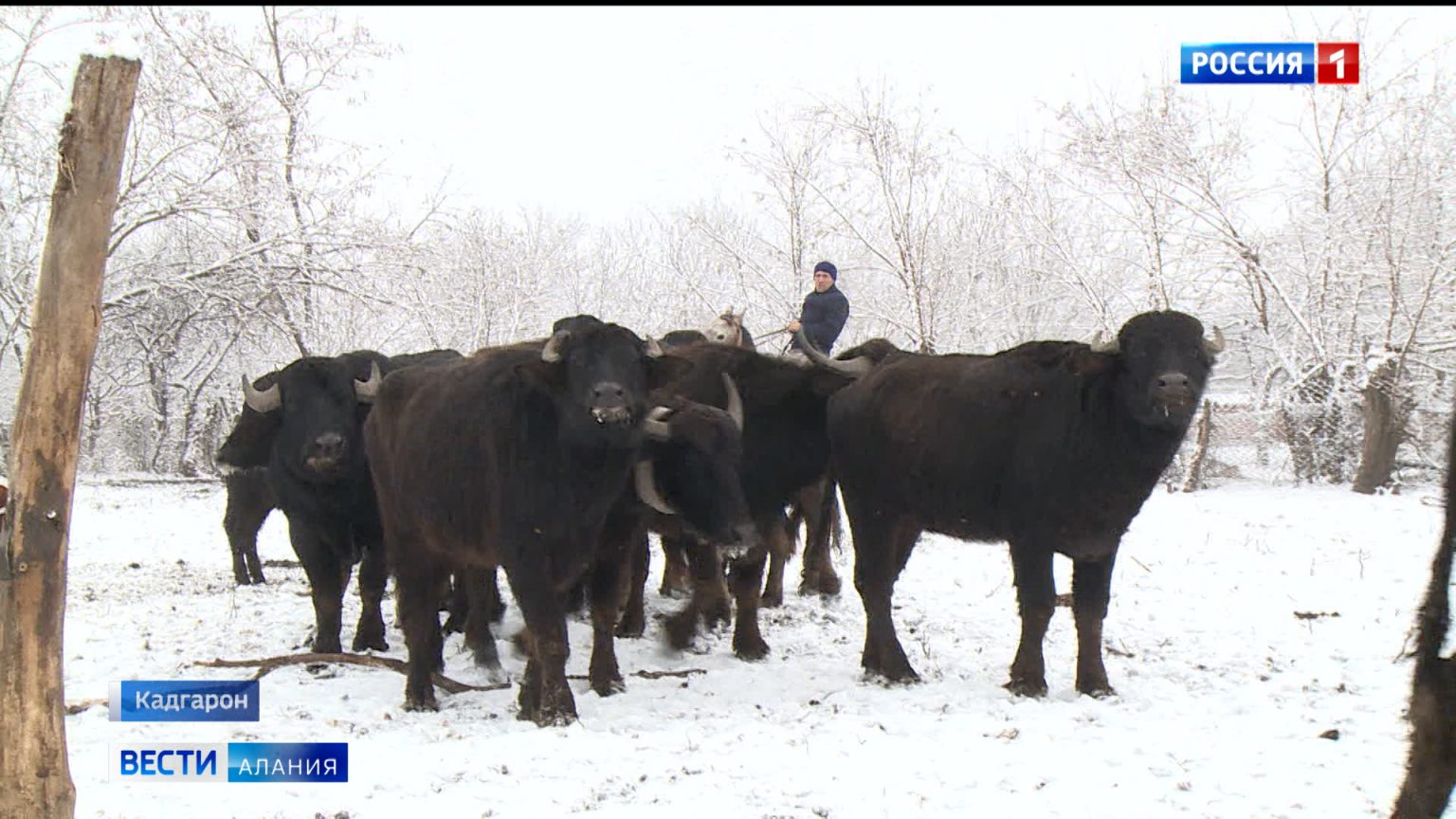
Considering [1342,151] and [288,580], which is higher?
[1342,151]

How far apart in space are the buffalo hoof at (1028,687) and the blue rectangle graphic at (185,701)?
4.65m

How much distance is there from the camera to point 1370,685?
297 inches

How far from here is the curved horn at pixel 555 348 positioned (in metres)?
7.05

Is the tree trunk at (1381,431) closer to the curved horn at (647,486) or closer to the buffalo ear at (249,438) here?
the curved horn at (647,486)

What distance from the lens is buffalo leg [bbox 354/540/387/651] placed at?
30.9ft

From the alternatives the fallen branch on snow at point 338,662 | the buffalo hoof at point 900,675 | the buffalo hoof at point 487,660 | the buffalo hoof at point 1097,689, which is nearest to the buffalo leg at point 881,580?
the buffalo hoof at point 900,675

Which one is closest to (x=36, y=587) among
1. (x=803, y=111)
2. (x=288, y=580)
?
(x=288, y=580)

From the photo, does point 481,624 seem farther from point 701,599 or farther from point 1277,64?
point 1277,64

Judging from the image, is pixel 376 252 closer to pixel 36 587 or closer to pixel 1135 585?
pixel 1135 585

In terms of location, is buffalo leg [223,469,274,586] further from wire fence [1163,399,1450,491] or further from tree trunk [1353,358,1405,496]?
tree trunk [1353,358,1405,496]

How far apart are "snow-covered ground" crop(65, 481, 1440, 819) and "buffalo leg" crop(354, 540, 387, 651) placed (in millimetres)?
281

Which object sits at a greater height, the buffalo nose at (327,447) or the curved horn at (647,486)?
the buffalo nose at (327,447)

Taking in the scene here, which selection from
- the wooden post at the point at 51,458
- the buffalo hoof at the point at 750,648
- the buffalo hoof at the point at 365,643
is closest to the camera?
the wooden post at the point at 51,458

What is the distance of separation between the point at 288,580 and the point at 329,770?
7.97 metres
